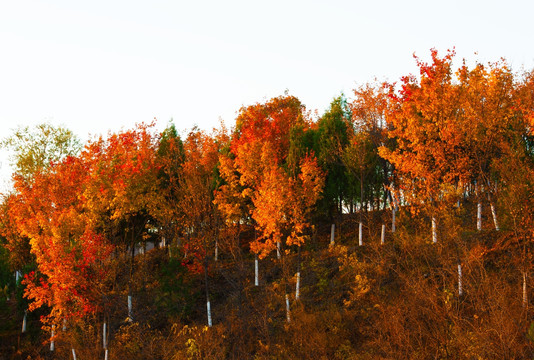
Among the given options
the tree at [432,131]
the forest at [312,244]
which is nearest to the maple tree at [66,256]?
the forest at [312,244]

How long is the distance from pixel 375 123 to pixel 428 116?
6367mm

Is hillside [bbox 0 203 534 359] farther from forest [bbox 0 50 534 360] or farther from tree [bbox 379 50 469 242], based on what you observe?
tree [bbox 379 50 469 242]

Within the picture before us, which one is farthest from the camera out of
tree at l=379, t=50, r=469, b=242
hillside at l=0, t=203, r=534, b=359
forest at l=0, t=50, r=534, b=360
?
tree at l=379, t=50, r=469, b=242

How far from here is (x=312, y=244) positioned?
31797mm

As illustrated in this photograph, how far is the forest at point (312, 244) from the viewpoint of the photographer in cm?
1692

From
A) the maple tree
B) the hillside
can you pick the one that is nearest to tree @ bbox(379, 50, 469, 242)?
the hillside

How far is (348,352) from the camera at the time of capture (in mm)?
18234

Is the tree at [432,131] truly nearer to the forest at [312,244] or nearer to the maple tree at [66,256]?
the forest at [312,244]

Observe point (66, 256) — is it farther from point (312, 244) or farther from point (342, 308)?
point (312, 244)

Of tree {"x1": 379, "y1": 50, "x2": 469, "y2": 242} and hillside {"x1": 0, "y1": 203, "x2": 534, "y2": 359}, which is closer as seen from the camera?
hillside {"x1": 0, "y1": 203, "x2": 534, "y2": 359}

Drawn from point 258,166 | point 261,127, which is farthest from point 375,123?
point 261,127

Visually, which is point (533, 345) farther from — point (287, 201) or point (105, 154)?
point (105, 154)

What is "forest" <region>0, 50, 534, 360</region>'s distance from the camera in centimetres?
1692

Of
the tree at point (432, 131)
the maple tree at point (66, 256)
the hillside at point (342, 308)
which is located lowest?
the hillside at point (342, 308)
